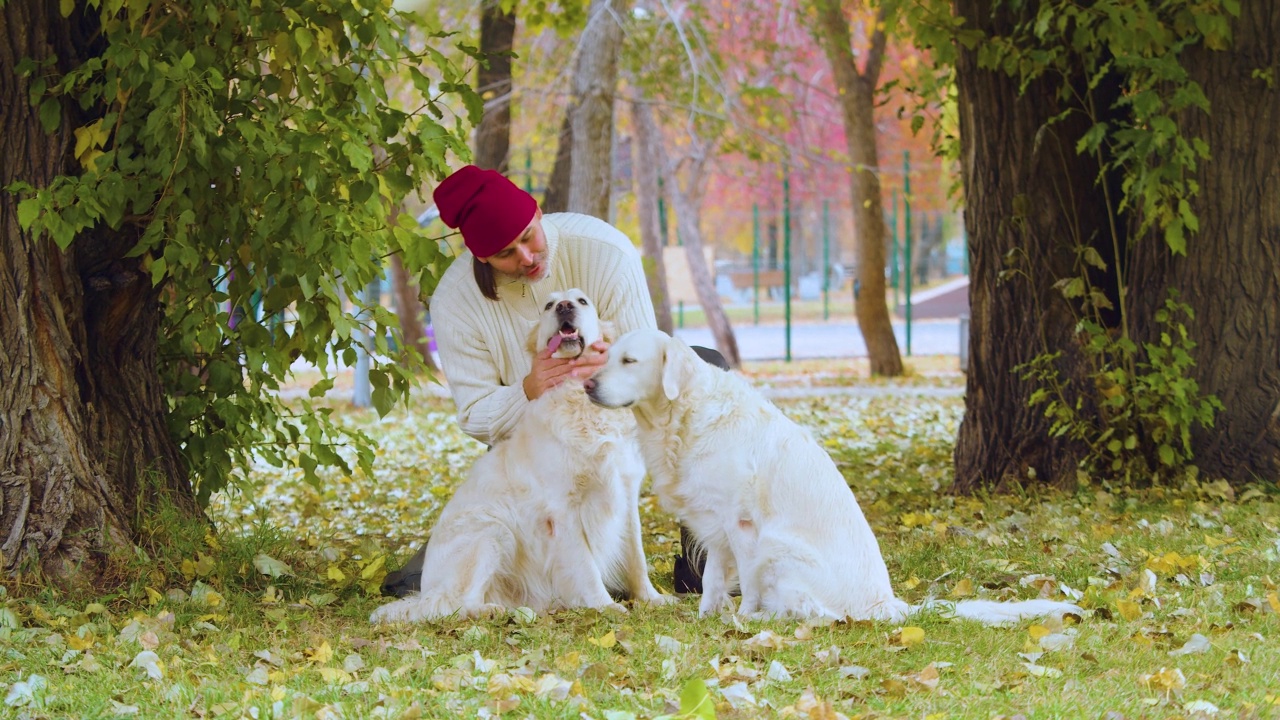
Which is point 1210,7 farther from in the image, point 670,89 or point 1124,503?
point 670,89

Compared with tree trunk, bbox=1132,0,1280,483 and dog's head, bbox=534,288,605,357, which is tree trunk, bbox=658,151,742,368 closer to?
tree trunk, bbox=1132,0,1280,483

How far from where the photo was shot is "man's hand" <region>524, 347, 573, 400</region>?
4.69 meters

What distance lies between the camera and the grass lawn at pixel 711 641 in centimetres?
343

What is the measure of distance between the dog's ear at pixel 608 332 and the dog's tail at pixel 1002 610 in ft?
4.88

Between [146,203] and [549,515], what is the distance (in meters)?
1.86

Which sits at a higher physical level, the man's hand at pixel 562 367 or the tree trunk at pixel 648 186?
the tree trunk at pixel 648 186

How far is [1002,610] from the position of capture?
4238 mm

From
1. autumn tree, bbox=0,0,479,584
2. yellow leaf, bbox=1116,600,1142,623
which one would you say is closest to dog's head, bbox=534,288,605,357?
autumn tree, bbox=0,0,479,584

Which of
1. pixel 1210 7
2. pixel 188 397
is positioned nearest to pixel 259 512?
pixel 188 397

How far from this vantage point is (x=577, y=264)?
5.11 metres

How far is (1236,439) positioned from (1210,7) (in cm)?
220

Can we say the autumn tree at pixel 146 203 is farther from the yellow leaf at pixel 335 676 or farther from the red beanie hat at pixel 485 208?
the yellow leaf at pixel 335 676

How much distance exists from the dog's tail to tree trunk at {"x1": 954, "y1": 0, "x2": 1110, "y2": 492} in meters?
2.84

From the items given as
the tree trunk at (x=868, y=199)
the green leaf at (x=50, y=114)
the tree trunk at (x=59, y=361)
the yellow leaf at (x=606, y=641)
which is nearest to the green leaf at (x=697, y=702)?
the yellow leaf at (x=606, y=641)
